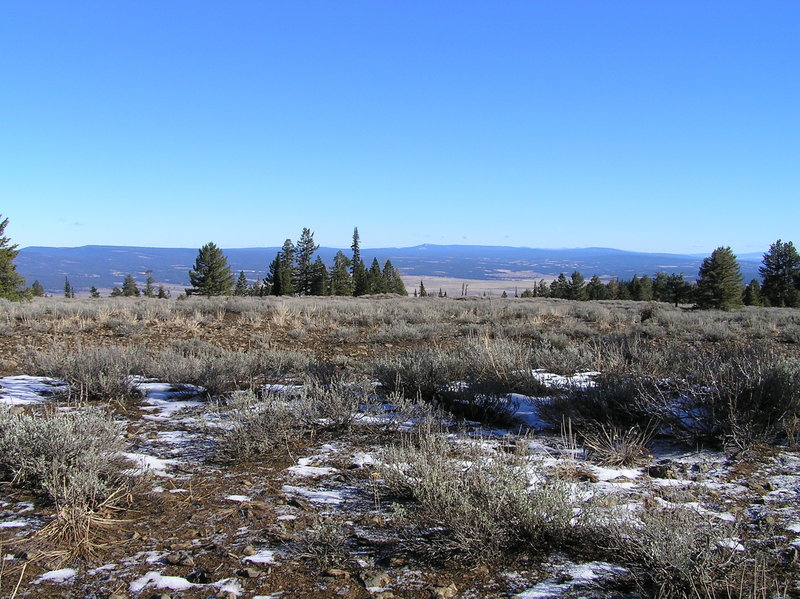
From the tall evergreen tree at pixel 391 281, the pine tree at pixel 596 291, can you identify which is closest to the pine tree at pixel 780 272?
the pine tree at pixel 596 291

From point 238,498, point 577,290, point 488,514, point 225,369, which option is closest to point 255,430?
point 238,498

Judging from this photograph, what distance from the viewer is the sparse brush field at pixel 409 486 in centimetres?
212

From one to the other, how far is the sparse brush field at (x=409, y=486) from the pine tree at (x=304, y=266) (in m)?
53.4

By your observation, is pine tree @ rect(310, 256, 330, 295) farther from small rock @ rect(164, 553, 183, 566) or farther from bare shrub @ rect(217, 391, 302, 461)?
small rock @ rect(164, 553, 183, 566)

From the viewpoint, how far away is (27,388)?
545 cm

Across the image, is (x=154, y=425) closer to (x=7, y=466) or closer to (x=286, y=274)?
(x=7, y=466)

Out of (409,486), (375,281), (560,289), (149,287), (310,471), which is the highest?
(409,486)

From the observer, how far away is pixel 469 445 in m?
3.62

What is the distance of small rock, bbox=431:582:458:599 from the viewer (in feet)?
6.61

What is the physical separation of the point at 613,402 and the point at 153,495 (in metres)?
3.48

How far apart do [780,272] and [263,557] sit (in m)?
61.9

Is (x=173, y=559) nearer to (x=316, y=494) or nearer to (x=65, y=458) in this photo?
(x=316, y=494)

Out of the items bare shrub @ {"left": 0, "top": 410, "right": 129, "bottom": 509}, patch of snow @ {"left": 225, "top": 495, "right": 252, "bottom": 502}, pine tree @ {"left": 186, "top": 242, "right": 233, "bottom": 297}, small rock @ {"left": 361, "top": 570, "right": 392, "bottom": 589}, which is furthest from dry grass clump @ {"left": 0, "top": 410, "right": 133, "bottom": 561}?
pine tree @ {"left": 186, "top": 242, "right": 233, "bottom": 297}

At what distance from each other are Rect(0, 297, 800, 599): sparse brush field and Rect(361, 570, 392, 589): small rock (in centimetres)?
1
